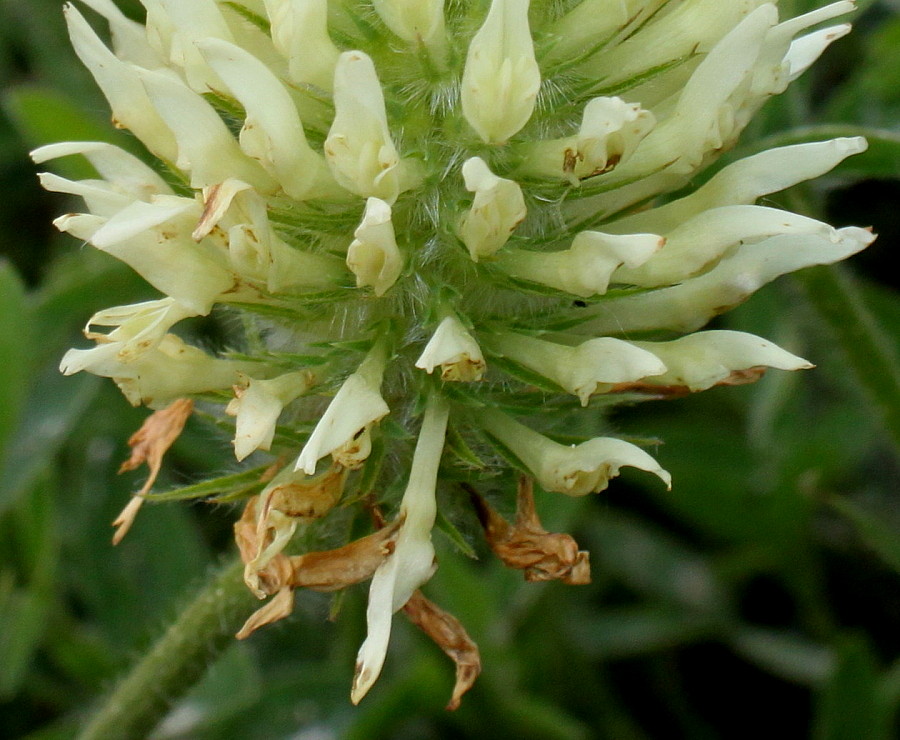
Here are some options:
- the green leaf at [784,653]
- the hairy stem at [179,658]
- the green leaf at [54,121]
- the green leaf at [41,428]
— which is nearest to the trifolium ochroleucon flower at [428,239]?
the hairy stem at [179,658]

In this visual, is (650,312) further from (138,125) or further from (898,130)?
(898,130)

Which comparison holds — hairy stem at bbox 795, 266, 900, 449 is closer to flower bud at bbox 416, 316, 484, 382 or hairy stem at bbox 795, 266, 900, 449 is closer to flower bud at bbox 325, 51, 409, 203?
flower bud at bbox 416, 316, 484, 382

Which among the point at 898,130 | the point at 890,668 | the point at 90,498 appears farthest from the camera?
the point at 890,668

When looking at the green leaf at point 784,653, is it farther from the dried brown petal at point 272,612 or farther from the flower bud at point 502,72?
the flower bud at point 502,72

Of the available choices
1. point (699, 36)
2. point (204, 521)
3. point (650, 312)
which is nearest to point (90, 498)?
point (204, 521)

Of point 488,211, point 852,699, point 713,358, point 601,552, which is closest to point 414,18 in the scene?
point 488,211
